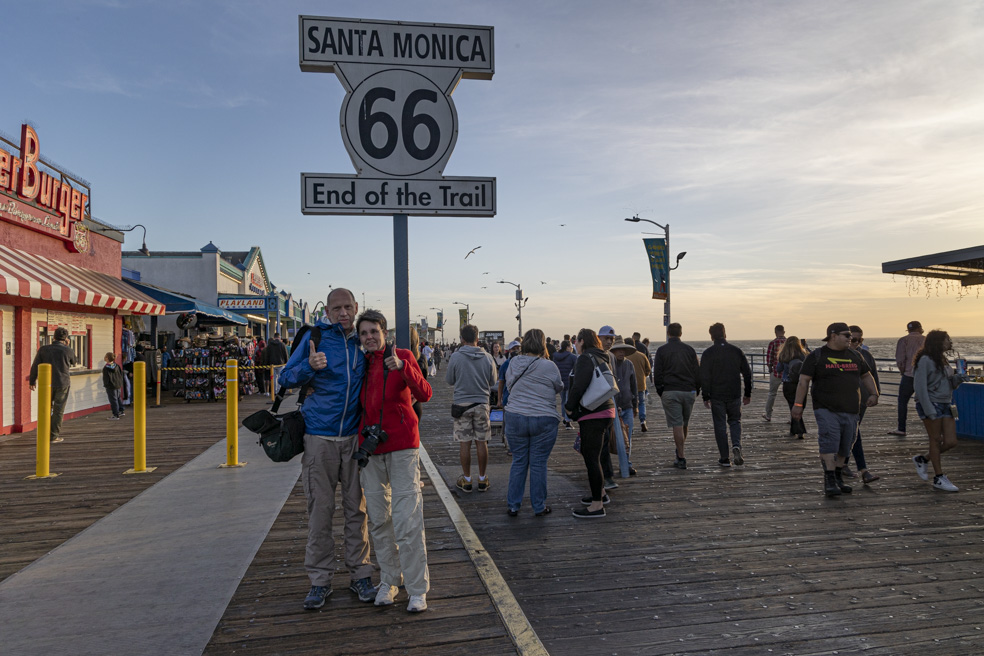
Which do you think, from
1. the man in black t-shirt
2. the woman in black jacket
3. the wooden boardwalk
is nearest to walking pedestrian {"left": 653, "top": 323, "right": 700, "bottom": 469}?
the wooden boardwalk

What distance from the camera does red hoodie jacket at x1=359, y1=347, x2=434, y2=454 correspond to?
13.1ft

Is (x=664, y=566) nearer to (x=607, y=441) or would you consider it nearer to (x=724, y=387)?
(x=607, y=441)

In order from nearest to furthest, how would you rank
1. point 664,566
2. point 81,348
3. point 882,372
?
1. point 664,566
2. point 81,348
3. point 882,372

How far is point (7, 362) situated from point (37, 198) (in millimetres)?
3449

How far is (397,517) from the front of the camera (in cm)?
397

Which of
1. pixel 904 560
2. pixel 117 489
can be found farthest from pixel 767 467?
pixel 117 489

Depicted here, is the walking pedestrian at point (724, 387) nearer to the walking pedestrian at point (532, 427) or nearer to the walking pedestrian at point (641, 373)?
the walking pedestrian at point (641, 373)

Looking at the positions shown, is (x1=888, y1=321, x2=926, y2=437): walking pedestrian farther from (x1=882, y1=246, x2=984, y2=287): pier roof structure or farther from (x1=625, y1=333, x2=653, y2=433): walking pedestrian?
(x1=625, y1=333, x2=653, y2=433): walking pedestrian

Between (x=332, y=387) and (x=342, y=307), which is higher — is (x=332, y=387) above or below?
below

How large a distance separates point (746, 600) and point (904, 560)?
5.23ft

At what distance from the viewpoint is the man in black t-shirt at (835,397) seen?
671 centimetres

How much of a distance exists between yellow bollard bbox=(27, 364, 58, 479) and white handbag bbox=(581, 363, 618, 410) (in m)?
6.30

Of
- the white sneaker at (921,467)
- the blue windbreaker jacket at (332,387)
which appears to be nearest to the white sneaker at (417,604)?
the blue windbreaker jacket at (332,387)

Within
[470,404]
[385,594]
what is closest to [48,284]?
[470,404]
